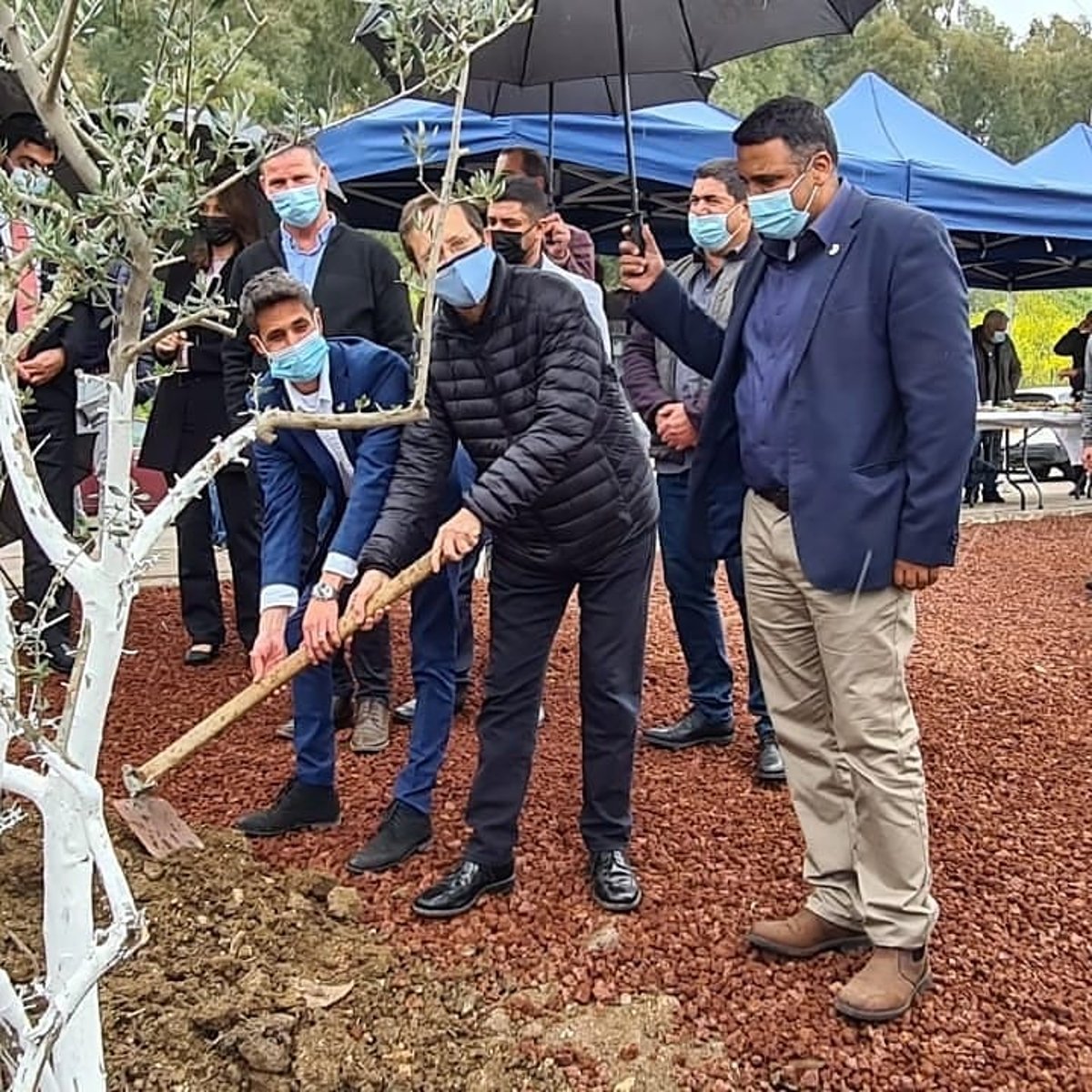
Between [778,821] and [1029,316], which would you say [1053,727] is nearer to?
[778,821]

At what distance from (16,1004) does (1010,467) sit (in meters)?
13.0

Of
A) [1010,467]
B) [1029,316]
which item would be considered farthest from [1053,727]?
[1029,316]

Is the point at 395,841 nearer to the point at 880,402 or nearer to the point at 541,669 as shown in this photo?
the point at 541,669

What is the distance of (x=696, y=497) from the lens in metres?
3.47

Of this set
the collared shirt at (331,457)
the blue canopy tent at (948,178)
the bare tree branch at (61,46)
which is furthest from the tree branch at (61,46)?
the blue canopy tent at (948,178)

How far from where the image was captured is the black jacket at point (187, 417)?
18.8ft

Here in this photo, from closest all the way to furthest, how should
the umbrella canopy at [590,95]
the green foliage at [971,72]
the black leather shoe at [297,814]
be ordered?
the black leather shoe at [297,814]
the umbrella canopy at [590,95]
the green foliage at [971,72]

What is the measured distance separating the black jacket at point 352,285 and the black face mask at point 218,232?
0.48 m

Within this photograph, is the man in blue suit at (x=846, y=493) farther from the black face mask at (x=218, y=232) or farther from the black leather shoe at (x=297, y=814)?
the black face mask at (x=218, y=232)

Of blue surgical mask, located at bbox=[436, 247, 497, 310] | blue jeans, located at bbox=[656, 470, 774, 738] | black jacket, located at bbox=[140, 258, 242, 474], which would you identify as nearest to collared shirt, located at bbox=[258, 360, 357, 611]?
blue surgical mask, located at bbox=[436, 247, 497, 310]

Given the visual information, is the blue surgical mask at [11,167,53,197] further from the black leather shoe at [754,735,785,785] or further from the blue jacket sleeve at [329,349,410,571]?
the black leather shoe at [754,735,785,785]

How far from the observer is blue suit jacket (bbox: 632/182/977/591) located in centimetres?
279

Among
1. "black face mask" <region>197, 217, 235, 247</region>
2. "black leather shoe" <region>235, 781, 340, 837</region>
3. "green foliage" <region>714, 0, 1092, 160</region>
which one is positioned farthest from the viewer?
"green foliage" <region>714, 0, 1092, 160</region>

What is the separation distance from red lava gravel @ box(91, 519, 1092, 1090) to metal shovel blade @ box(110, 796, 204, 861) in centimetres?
23
